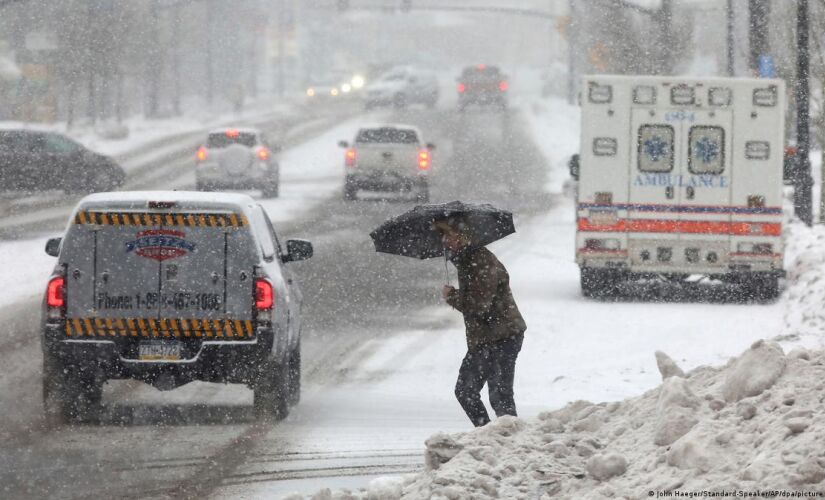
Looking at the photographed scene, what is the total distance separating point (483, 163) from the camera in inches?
2057

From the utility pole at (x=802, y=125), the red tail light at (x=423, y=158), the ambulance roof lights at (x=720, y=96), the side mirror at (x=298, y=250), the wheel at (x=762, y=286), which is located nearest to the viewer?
the side mirror at (x=298, y=250)

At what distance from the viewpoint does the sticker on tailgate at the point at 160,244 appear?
472 inches

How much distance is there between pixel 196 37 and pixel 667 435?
7374cm

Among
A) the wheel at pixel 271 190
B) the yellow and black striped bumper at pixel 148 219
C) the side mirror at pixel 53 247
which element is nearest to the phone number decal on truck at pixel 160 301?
the yellow and black striped bumper at pixel 148 219

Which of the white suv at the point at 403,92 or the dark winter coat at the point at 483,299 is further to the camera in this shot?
the white suv at the point at 403,92

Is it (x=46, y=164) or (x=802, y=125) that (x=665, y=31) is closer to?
(x=802, y=125)

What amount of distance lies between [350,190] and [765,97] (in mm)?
Answer: 19463

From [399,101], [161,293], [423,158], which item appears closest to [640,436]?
[161,293]

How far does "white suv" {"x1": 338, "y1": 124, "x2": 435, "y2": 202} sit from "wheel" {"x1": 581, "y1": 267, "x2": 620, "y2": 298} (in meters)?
16.3

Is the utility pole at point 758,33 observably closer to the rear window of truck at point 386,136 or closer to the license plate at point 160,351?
the rear window of truck at point 386,136

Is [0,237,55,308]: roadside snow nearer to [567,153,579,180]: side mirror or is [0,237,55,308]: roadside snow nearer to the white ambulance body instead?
[567,153,579,180]: side mirror

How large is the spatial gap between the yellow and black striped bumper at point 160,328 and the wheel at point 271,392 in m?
0.36

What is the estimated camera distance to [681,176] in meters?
21.0

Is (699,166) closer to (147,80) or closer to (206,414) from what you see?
(206,414)
